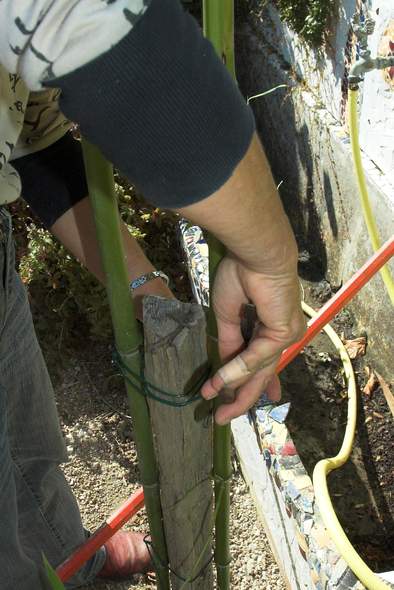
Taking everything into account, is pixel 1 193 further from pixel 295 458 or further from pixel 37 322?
pixel 37 322

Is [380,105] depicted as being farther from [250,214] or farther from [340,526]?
[250,214]

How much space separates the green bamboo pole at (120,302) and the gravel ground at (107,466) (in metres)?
0.86

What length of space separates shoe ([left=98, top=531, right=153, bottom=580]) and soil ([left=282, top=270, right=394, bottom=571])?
0.63 meters

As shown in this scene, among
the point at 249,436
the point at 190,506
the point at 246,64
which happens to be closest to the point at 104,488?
the point at 249,436

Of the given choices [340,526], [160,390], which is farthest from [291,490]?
[160,390]

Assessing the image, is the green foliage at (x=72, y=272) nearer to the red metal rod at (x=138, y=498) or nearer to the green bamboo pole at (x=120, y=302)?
the red metal rod at (x=138, y=498)

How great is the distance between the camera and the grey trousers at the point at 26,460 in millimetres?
1289

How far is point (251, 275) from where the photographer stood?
90 cm

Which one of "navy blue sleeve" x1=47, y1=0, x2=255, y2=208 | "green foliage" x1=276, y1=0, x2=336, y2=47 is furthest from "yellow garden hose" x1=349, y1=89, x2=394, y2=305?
"navy blue sleeve" x1=47, y1=0, x2=255, y2=208

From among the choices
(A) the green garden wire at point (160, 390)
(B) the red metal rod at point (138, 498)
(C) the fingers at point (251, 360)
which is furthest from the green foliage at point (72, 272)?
(C) the fingers at point (251, 360)

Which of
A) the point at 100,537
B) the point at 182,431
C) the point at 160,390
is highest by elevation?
the point at 160,390

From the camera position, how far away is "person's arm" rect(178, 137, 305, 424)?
739 millimetres

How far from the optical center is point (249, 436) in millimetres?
1998

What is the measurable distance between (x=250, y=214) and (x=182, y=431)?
0.50 m
